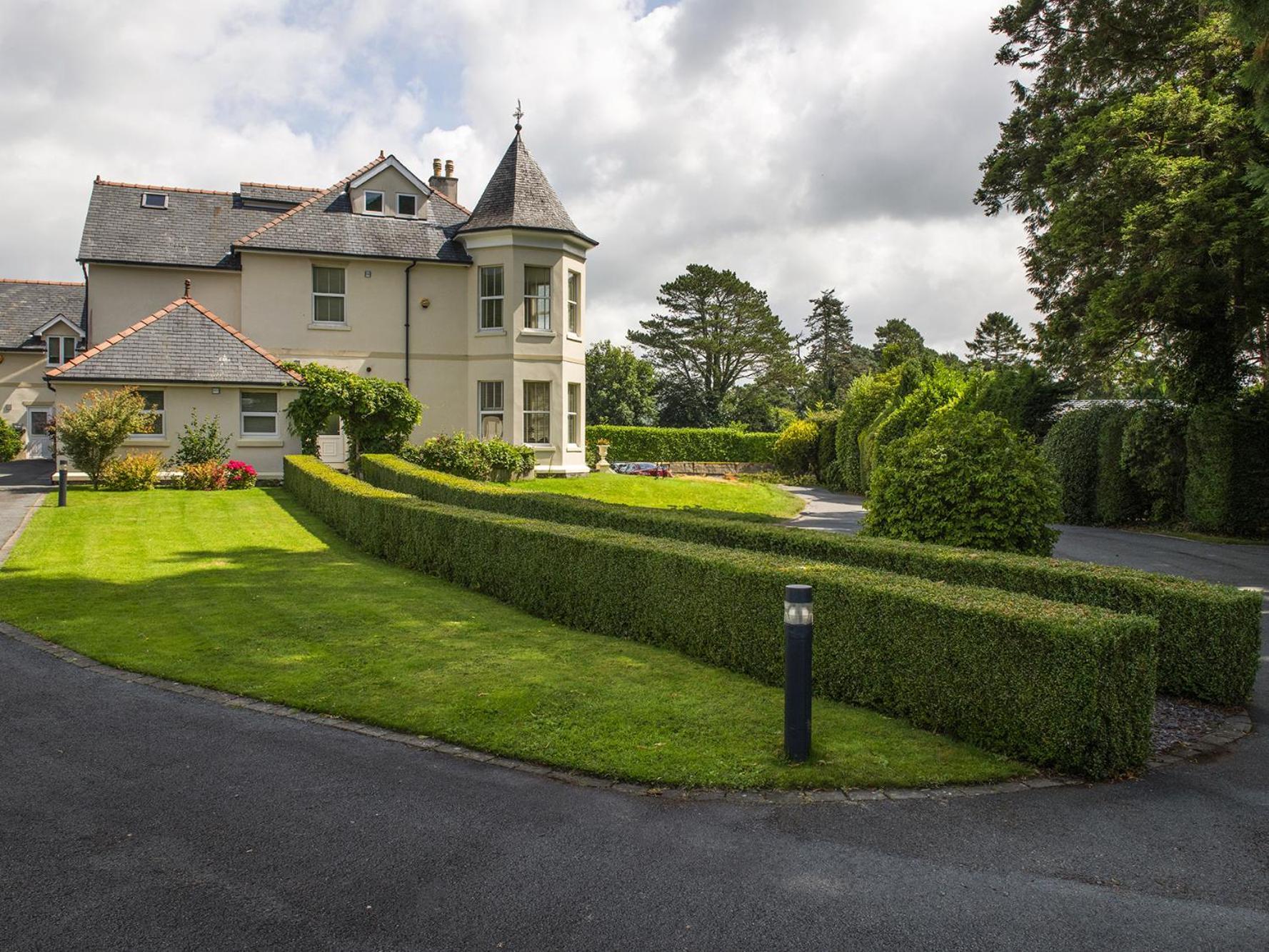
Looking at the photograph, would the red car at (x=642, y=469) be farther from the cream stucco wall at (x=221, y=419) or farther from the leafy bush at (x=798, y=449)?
the cream stucco wall at (x=221, y=419)

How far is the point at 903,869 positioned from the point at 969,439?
7701mm

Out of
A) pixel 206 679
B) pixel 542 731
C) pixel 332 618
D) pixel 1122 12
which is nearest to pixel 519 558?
pixel 332 618

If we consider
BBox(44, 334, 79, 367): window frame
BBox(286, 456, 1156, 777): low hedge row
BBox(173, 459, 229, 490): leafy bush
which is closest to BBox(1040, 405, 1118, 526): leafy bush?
BBox(286, 456, 1156, 777): low hedge row

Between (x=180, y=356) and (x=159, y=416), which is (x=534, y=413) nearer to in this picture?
(x=180, y=356)

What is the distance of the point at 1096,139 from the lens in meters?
19.5

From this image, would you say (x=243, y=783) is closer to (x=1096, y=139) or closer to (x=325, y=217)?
(x=1096, y=139)

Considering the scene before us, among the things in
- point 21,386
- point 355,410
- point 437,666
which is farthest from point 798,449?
point 21,386

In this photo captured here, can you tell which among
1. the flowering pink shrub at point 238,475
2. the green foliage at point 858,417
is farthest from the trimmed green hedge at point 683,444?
the flowering pink shrub at point 238,475

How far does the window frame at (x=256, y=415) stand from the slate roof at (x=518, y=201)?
8507 millimetres

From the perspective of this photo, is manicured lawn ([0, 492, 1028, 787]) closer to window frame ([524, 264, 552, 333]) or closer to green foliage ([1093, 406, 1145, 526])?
window frame ([524, 264, 552, 333])

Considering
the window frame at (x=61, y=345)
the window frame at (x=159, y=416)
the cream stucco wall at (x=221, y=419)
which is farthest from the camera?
the window frame at (x=61, y=345)

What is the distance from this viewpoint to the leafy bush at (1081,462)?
23141 mm

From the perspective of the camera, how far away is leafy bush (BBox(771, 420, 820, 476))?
43.2 metres

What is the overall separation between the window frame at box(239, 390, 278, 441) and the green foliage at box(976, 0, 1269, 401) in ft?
68.1
